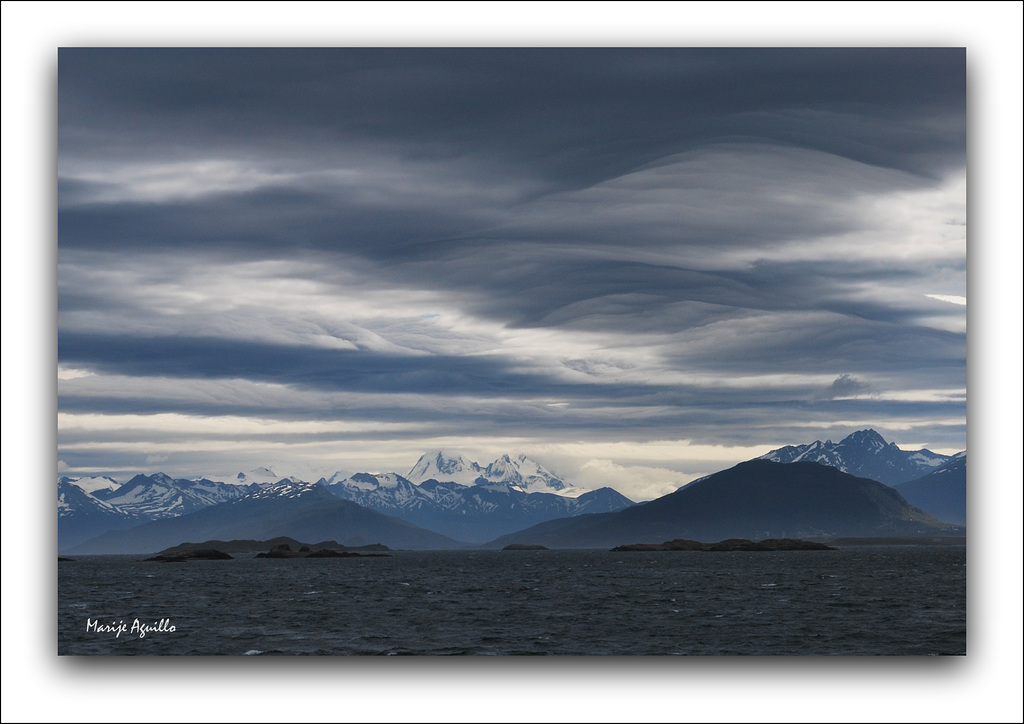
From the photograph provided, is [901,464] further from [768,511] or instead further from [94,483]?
[94,483]

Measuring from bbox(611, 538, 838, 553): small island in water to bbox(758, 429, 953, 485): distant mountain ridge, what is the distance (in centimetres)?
760

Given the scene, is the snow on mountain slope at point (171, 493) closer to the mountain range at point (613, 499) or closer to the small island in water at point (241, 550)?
the mountain range at point (613, 499)

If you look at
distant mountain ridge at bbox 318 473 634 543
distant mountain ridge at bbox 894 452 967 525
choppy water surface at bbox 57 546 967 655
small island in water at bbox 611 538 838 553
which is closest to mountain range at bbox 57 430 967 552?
distant mountain ridge at bbox 894 452 967 525

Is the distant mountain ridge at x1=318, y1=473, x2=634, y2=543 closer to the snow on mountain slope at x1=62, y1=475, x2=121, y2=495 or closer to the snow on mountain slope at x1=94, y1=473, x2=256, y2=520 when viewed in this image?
the snow on mountain slope at x1=94, y1=473, x2=256, y2=520

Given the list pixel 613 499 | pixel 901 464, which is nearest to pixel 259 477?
pixel 613 499

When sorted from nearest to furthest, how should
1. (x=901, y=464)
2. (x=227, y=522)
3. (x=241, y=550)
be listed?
(x=901, y=464) → (x=227, y=522) → (x=241, y=550)

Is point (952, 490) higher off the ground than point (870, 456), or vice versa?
point (870, 456)

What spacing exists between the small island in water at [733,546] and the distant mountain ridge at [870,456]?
7.60m

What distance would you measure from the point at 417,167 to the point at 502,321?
282 centimetres

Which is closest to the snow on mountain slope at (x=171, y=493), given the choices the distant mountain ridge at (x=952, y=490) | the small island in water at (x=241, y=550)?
the small island in water at (x=241, y=550)

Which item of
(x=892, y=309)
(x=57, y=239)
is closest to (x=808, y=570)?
(x=892, y=309)

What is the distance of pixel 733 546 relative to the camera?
33.9 metres

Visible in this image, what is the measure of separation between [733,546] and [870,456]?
17.6 m

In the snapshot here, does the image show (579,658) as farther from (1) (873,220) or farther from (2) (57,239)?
(2) (57,239)
